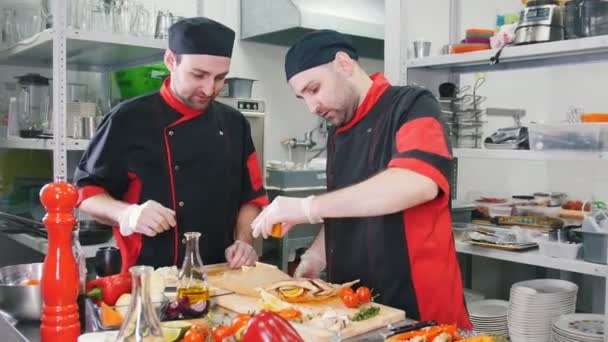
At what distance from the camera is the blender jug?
3146 mm

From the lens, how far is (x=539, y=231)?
10.0 ft

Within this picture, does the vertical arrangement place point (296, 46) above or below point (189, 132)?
above

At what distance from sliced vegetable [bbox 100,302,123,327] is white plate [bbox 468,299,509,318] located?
7.80 feet

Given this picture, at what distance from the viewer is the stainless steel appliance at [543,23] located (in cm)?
270

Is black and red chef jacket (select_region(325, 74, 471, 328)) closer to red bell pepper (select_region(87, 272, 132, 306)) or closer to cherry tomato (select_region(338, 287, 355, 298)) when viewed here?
cherry tomato (select_region(338, 287, 355, 298))

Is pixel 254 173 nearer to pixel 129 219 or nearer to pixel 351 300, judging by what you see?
pixel 129 219

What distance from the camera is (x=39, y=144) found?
9.41ft

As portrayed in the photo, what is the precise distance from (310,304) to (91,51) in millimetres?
2283

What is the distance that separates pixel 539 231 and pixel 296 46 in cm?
195

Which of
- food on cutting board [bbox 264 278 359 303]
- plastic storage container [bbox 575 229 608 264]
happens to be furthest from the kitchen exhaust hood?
food on cutting board [bbox 264 278 359 303]

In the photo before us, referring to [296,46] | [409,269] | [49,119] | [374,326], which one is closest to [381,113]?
[296,46]

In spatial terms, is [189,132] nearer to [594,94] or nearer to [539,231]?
[539,231]

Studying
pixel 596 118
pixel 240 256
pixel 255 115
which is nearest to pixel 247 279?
pixel 240 256

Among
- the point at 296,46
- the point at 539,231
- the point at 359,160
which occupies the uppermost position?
the point at 296,46
